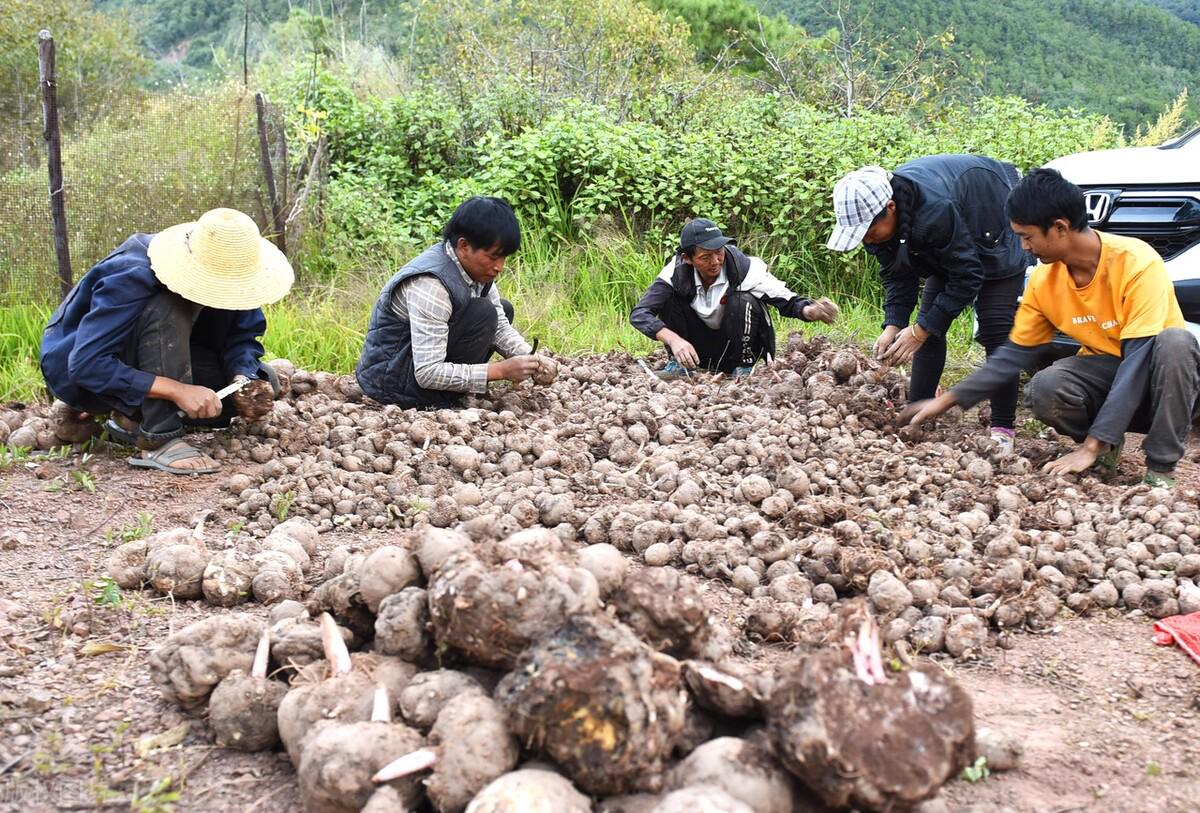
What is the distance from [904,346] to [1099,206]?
1.48 meters

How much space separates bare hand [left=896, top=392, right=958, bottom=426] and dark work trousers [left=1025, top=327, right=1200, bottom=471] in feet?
1.38

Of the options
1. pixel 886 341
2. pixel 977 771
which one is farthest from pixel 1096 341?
pixel 977 771

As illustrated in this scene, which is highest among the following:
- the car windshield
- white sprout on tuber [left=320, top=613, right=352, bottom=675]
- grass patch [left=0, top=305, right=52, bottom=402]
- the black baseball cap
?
the car windshield

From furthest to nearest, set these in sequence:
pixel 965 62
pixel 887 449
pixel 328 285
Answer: pixel 965 62
pixel 328 285
pixel 887 449

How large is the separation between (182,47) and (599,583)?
82.0 feet

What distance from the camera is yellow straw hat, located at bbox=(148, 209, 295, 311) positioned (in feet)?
12.4

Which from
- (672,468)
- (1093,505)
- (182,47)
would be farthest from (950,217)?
(182,47)

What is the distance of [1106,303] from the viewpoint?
13.3 ft

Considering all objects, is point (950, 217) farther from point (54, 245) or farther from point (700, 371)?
point (54, 245)

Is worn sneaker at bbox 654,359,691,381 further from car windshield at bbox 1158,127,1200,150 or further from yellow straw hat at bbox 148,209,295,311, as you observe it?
car windshield at bbox 1158,127,1200,150

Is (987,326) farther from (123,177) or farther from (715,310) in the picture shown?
(123,177)

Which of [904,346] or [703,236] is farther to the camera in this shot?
[703,236]

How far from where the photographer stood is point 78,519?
139 inches

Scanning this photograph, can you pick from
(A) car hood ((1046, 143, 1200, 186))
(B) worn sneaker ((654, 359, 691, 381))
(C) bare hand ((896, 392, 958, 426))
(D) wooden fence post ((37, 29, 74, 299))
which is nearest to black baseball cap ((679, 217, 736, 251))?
(B) worn sneaker ((654, 359, 691, 381))
